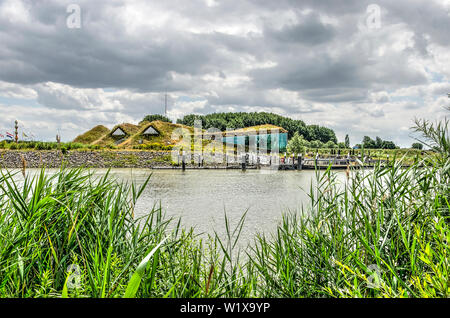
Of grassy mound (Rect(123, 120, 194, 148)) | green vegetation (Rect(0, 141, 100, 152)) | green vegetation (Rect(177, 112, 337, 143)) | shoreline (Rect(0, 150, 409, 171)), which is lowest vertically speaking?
shoreline (Rect(0, 150, 409, 171))

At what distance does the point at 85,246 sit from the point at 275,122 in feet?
298

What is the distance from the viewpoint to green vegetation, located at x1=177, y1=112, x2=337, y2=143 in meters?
83.9

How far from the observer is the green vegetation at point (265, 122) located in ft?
275

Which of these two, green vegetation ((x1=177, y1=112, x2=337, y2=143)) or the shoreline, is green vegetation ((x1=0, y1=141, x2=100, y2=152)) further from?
green vegetation ((x1=177, y1=112, x2=337, y2=143))

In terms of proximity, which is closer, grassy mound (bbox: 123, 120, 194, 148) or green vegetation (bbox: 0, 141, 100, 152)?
green vegetation (bbox: 0, 141, 100, 152)

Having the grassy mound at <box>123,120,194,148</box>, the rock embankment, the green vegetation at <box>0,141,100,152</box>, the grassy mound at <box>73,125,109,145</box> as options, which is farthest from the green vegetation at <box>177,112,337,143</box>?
the green vegetation at <box>0,141,100,152</box>

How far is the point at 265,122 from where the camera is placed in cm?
9225

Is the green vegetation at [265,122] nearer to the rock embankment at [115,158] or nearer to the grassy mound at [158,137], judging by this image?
the grassy mound at [158,137]

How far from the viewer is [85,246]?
2.81m

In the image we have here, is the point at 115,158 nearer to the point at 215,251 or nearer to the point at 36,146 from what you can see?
the point at 36,146

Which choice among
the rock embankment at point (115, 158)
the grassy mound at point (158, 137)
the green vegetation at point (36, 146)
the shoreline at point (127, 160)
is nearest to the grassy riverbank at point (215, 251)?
the shoreline at point (127, 160)

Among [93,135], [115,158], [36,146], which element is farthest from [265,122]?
[36,146]
